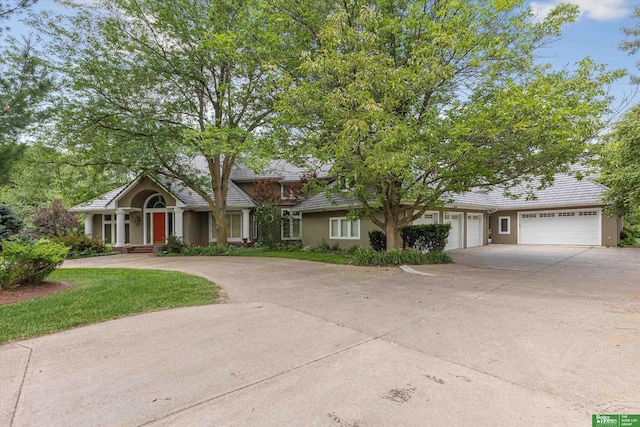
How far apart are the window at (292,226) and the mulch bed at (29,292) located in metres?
14.1

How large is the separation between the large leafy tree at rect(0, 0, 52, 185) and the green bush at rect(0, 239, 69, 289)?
1.78 meters

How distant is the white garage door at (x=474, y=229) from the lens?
20.6 meters

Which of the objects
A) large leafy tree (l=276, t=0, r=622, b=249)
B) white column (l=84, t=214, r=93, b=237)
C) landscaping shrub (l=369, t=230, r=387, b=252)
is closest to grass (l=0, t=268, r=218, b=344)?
large leafy tree (l=276, t=0, r=622, b=249)

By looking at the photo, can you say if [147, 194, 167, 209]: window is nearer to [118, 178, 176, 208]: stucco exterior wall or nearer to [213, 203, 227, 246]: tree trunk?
[118, 178, 176, 208]: stucco exterior wall

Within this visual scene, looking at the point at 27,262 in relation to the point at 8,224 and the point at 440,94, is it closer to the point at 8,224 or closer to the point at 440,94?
the point at 8,224

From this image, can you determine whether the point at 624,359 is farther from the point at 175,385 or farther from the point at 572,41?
the point at 572,41

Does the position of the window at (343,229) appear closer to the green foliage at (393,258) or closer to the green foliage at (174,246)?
the green foliage at (393,258)

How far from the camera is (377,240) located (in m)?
15.7

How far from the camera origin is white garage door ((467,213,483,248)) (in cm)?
2064

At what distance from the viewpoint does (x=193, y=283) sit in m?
8.57

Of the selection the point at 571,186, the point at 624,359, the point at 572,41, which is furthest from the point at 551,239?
the point at 624,359

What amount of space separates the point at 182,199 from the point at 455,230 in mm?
16137

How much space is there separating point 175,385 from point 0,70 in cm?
783

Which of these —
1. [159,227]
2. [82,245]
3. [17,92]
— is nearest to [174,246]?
[159,227]
